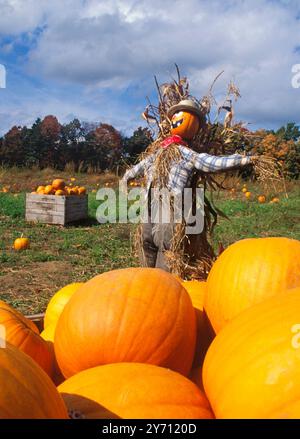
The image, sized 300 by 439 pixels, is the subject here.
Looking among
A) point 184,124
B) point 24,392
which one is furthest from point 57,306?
point 184,124

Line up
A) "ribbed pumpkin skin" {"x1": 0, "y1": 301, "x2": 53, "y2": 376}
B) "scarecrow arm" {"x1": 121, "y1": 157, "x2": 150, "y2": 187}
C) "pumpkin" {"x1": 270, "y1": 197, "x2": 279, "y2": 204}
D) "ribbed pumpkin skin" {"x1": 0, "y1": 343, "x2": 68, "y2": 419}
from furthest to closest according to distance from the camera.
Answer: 1. "pumpkin" {"x1": 270, "y1": 197, "x2": 279, "y2": 204}
2. "scarecrow arm" {"x1": 121, "y1": 157, "x2": 150, "y2": 187}
3. "ribbed pumpkin skin" {"x1": 0, "y1": 301, "x2": 53, "y2": 376}
4. "ribbed pumpkin skin" {"x1": 0, "y1": 343, "x2": 68, "y2": 419}

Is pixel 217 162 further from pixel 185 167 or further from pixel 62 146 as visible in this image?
pixel 62 146

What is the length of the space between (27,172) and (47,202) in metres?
13.5

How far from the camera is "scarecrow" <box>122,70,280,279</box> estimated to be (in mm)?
4184

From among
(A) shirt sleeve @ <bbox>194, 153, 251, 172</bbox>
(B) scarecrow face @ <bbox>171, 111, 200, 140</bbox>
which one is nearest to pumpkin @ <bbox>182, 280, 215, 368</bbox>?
(A) shirt sleeve @ <bbox>194, 153, 251, 172</bbox>

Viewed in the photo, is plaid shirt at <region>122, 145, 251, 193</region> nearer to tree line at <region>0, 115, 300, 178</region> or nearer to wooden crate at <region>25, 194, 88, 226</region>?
wooden crate at <region>25, 194, 88, 226</region>

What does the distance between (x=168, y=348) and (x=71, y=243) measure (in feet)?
22.9

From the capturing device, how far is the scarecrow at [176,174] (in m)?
4.18

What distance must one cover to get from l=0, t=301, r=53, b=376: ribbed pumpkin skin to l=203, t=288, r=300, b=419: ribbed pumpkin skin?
1.85 ft

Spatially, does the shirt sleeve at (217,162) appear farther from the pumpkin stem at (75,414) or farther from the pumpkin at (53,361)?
the pumpkin stem at (75,414)

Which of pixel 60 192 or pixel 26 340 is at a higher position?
pixel 60 192

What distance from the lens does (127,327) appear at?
1285mm

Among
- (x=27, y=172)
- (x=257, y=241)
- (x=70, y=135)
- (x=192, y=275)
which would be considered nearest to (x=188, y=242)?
(x=192, y=275)

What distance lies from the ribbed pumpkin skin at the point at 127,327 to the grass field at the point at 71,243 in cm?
341
